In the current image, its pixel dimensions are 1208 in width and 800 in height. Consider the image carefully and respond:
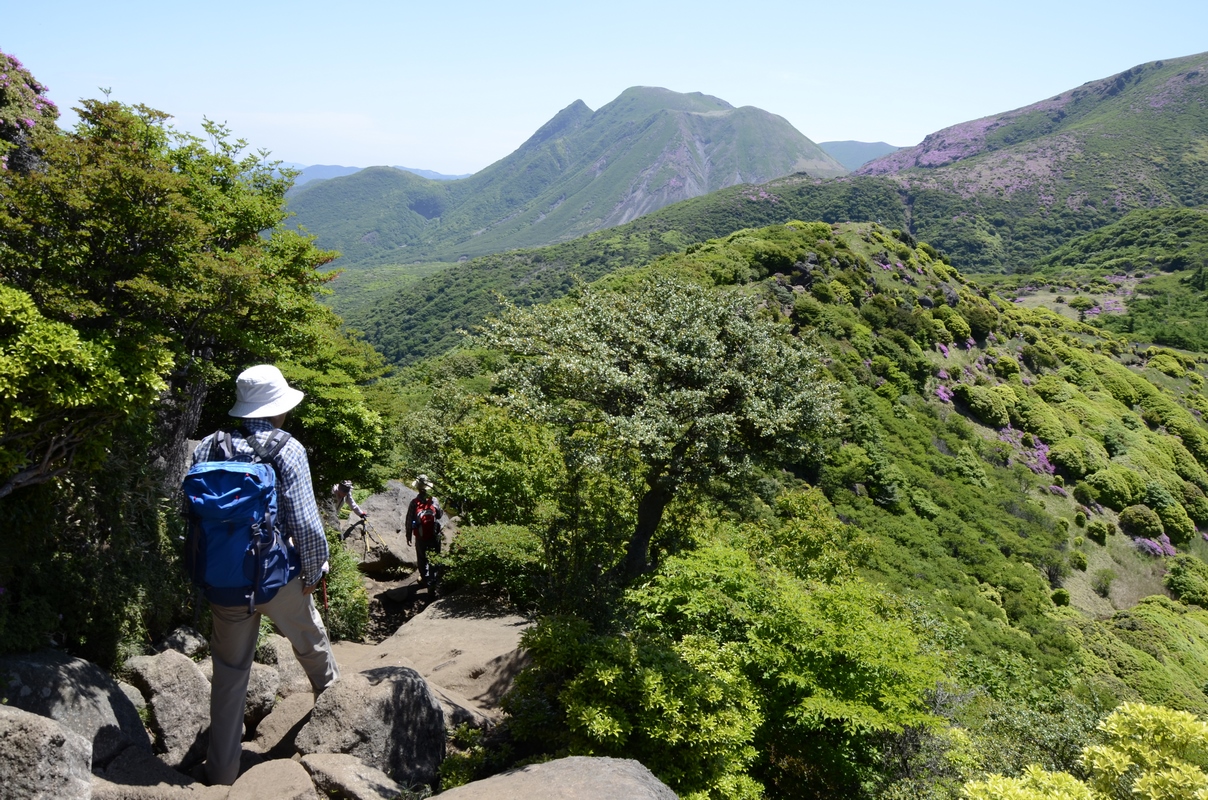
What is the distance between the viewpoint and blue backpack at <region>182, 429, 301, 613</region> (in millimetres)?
3887

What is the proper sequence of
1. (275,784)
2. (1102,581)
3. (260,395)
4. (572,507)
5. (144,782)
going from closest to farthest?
1. (144,782)
2. (275,784)
3. (260,395)
4. (572,507)
5. (1102,581)

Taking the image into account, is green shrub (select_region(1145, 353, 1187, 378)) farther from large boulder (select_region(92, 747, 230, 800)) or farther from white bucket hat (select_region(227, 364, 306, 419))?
large boulder (select_region(92, 747, 230, 800))

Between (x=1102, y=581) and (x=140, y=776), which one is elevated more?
(x=140, y=776)

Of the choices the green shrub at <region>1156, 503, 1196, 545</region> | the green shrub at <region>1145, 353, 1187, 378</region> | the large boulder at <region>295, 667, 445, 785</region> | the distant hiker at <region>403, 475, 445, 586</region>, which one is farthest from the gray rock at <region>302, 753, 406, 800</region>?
the green shrub at <region>1145, 353, 1187, 378</region>

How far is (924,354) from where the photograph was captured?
1474 inches

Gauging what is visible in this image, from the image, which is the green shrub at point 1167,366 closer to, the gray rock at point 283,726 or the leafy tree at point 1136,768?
the leafy tree at point 1136,768

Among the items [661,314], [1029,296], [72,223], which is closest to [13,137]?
[72,223]

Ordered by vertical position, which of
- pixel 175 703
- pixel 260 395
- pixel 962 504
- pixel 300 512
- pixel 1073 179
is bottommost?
Result: pixel 962 504

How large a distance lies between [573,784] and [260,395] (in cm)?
325

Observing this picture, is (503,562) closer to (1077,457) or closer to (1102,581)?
(1102,581)

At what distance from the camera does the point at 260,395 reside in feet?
14.1

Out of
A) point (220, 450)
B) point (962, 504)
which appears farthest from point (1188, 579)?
point (220, 450)

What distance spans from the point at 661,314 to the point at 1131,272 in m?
118

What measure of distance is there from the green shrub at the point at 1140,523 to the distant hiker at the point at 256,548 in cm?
3996
